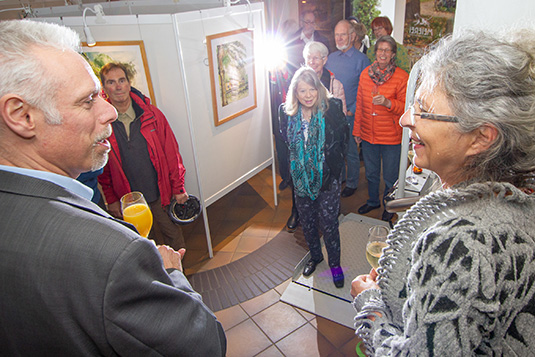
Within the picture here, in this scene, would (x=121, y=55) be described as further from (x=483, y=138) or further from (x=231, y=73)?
(x=483, y=138)

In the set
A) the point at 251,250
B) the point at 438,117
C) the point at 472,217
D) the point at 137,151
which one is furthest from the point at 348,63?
the point at 472,217

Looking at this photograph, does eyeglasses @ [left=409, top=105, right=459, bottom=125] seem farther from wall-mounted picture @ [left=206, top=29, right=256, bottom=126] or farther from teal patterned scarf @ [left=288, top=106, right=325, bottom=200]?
wall-mounted picture @ [left=206, top=29, right=256, bottom=126]

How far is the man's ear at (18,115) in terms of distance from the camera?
948 millimetres

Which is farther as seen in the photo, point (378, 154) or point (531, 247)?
point (378, 154)

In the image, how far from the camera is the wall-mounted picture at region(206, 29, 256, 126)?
3152 millimetres

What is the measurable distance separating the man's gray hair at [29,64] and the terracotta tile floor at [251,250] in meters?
2.14

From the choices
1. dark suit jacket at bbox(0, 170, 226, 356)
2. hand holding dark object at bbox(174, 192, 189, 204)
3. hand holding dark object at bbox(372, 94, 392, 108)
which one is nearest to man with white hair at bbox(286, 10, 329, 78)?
hand holding dark object at bbox(372, 94, 392, 108)

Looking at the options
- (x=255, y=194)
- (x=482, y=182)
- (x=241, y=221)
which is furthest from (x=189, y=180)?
(x=482, y=182)

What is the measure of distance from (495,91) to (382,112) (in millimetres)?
2700

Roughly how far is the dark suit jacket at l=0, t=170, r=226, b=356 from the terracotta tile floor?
180 centimetres

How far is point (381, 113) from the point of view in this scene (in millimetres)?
3527

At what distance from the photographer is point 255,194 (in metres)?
4.61

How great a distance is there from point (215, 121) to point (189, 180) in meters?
0.60

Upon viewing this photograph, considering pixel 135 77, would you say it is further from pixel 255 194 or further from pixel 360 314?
pixel 360 314
